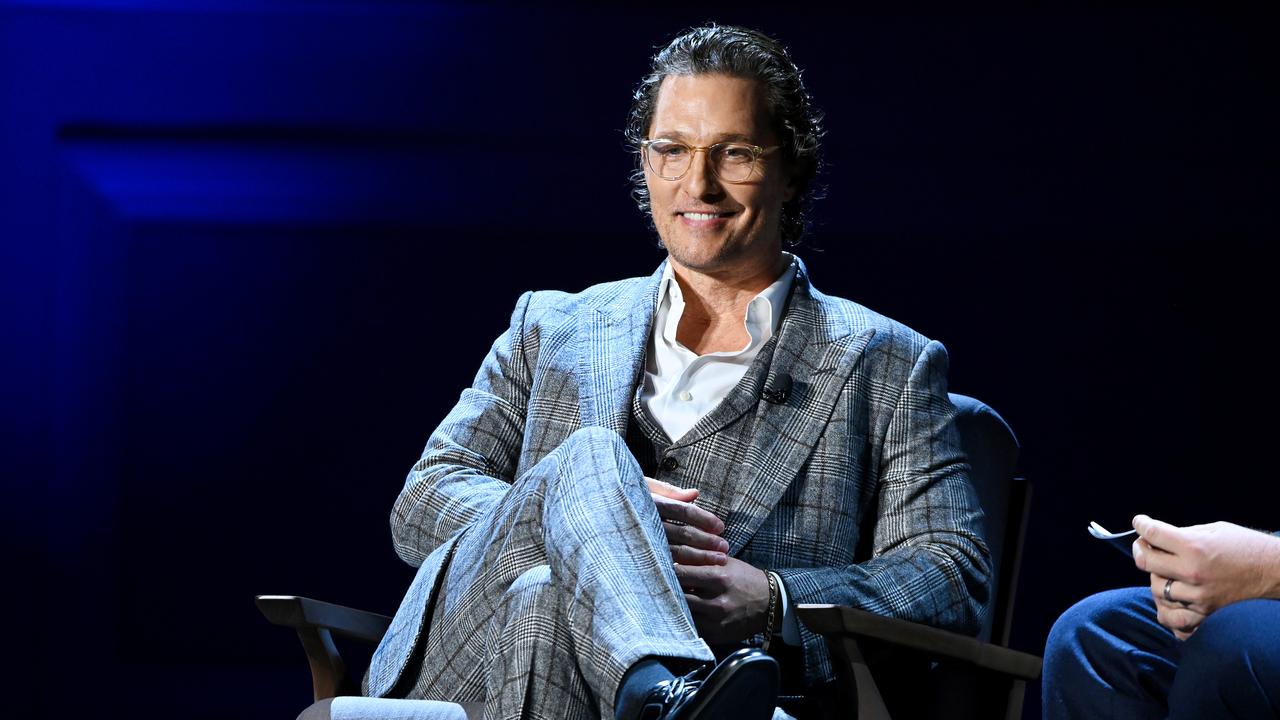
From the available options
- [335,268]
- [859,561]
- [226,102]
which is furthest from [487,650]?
[226,102]

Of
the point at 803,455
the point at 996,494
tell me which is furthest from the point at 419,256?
the point at 996,494

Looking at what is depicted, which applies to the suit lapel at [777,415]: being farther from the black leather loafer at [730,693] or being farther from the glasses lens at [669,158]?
the black leather loafer at [730,693]

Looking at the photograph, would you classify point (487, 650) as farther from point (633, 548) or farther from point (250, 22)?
point (250, 22)

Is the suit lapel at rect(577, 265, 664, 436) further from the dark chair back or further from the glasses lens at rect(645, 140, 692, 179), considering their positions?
the dark chair back

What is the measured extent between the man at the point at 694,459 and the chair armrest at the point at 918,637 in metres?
0.21

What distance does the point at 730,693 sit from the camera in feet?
5.30

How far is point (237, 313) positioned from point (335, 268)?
10.9 inches

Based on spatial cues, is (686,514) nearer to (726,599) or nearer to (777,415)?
(726,599)

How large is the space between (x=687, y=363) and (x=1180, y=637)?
3.15 ft

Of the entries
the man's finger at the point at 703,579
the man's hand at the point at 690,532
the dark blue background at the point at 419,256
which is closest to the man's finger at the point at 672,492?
the man's hand at the point at 690,532

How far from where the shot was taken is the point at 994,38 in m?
3.42

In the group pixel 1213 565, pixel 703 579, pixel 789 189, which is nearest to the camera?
pixel 1213 565

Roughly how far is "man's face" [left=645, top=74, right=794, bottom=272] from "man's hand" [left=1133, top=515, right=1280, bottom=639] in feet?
3.05

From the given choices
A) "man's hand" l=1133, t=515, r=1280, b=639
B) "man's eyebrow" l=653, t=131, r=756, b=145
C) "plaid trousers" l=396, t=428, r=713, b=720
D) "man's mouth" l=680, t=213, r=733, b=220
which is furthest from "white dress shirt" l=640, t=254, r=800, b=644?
"man's hand" l=1133, t=515, r=1280, b=639
